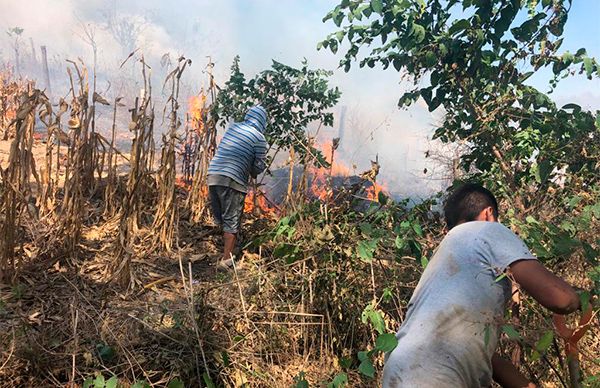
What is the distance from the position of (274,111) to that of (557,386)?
408cm

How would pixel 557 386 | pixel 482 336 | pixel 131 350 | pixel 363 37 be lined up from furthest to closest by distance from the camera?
1. pixel 363 37
2. pixel 131 350
3. pixel 557 386
4. pixel 482 336

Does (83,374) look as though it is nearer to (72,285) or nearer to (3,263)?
(72,285)

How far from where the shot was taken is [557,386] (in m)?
2.35

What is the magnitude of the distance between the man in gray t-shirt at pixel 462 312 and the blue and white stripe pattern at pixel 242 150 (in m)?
2.76

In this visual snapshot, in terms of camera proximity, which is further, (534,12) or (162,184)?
(162,184)

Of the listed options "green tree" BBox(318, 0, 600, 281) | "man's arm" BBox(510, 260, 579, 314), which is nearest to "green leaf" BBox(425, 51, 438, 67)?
"green tree" BBox(318, 0, 600, 281)

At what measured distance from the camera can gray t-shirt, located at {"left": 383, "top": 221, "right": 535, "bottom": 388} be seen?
157 cm

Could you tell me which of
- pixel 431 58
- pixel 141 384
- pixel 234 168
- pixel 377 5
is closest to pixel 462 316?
pixel 141 384

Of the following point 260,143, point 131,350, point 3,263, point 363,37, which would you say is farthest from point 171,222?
point 363,37

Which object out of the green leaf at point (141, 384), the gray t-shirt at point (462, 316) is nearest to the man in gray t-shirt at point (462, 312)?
the gray t-shirt at point (462, 316)

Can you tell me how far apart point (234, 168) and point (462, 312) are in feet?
9.53

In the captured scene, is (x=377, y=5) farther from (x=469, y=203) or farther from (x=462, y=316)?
(x=462, y=316)

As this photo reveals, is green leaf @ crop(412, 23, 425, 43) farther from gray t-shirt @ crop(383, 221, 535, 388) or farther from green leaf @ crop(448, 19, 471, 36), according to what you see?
gray t-shirt @ crop(383, 221, 535, 388)

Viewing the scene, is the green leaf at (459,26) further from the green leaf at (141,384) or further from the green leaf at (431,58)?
the green leaf at (141,384)
